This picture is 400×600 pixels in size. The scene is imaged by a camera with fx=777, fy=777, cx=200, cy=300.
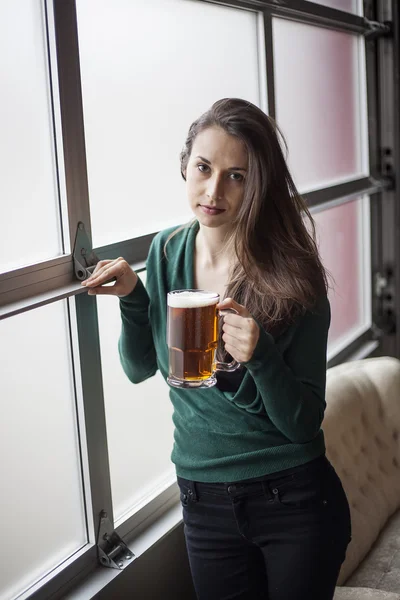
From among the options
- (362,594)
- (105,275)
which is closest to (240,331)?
(105,275)

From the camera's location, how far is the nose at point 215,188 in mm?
1579

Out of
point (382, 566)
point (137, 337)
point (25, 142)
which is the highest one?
point (25, 142)

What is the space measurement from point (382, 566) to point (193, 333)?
4.37 ft

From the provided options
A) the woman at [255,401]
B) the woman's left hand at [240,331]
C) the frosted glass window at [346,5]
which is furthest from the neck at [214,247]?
the frosted glass window at [346,5]

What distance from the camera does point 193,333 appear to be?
54.3 inches

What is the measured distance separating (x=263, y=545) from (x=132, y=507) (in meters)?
0.58

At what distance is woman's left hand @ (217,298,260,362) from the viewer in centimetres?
139

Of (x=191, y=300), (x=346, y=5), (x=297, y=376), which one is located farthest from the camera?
(x=346, y=5)

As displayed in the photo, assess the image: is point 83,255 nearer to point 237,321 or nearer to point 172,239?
point 172,239

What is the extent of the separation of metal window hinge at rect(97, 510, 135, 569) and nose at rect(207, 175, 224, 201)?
0.86 m

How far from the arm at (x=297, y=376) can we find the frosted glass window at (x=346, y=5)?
6.90ft

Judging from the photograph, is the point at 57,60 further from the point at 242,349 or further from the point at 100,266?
the point at 242,349

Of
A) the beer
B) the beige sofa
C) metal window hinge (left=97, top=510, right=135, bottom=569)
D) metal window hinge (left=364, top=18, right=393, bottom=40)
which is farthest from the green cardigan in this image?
metal window hinge (left=364, top=18, right=393, bottom=40)

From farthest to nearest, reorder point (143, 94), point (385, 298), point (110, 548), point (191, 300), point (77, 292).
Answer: point (385, 298), point (143, 94), point (110, 548), point (77, 292), point (191, 300)
